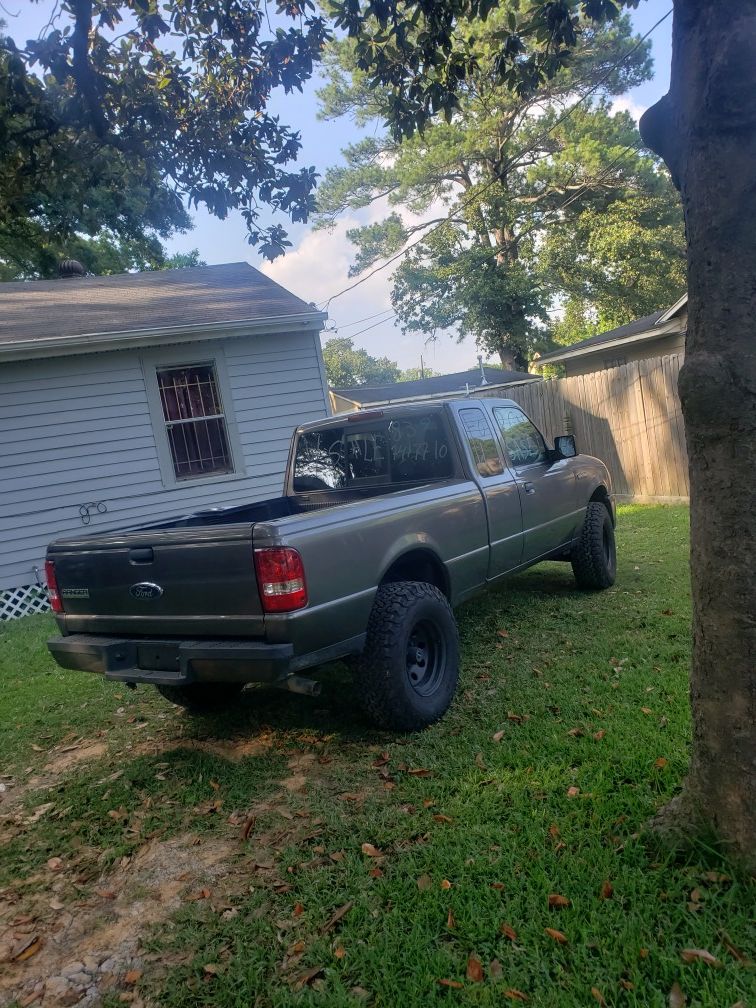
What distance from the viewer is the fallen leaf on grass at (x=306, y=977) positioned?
86.4 inches

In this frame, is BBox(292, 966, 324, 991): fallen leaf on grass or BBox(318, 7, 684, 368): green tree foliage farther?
BBox(318, 7, 684, 368): green tree foliage

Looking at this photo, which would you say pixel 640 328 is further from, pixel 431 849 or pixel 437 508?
pixel 431 849

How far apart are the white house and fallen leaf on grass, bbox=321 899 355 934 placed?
7.55 meters

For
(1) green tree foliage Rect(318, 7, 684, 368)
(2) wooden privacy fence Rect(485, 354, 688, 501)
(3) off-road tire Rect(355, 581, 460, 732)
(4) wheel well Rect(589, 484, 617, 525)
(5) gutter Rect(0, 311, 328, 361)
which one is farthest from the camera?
(1) green tree foliage Rect(318, 7, 684, 368)

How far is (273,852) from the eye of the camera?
9.60 ft

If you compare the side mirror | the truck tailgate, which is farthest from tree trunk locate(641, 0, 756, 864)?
the side mirror

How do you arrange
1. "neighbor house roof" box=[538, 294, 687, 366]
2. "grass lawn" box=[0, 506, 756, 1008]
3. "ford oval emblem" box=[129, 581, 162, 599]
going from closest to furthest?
"grass lawn" box=[0, 506, 756, 1008]
"ford oval emblem" box=[129, 581, 162, 599]
"neighbor house roof" box=[538, 294, 687, 366]

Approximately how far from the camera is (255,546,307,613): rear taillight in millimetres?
3148

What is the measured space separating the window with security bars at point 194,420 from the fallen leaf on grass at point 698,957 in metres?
8.76

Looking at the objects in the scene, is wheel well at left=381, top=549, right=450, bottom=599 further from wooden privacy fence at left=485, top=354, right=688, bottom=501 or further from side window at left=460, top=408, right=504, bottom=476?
wooden privacy fence at left=485, top=354, right=688, bottom=501

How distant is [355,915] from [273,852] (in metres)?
0.59

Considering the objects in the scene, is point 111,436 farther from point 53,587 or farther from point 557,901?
point 557,901

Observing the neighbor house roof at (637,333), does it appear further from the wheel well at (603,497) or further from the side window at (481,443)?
the side window at (481,443)

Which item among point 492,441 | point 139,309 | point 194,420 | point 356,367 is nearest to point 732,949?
point 492,441
